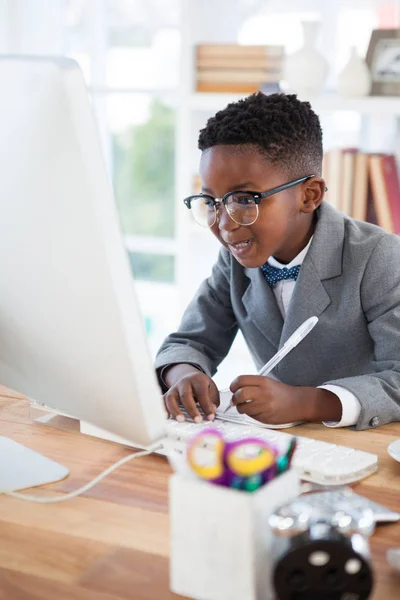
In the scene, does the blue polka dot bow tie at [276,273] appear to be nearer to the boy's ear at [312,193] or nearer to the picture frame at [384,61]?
the boy's ear at [312,193]

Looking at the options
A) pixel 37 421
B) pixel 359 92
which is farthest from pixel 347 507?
pixel 359 92

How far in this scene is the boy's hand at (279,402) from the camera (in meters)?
1.20

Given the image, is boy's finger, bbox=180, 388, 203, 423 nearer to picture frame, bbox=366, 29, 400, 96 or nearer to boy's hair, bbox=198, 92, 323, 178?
boy's hair, bbox=198, 92, 323, 178

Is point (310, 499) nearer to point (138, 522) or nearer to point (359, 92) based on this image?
point (138, 522)

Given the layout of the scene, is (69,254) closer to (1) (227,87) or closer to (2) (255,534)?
(2) (255,534)

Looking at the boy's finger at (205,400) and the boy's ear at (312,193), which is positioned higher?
the boy's ear at (312,193)

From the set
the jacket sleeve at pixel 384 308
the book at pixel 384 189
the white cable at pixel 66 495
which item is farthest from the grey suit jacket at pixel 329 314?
the book at pixel 384 189

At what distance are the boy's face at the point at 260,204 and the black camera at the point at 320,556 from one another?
33.7 inches

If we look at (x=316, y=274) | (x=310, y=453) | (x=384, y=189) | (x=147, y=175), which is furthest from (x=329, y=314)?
(x=147, y=175)

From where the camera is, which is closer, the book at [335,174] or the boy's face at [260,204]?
the boy's face at [260,204]

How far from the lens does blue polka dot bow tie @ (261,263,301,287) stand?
1.64 meters

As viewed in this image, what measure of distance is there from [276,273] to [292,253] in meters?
0.05

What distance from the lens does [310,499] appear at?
0.75 metres

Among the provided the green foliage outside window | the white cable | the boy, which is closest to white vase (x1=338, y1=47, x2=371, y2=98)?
the green foliage outside window
